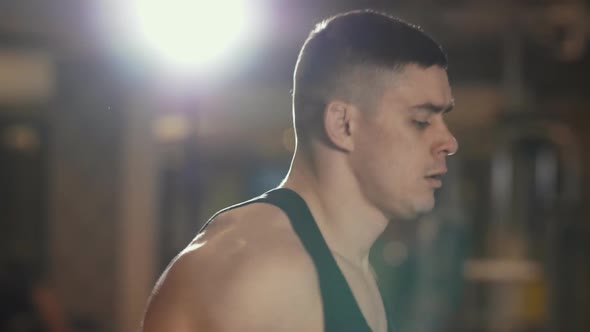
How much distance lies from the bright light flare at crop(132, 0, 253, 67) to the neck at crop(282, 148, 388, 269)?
233 centimetres

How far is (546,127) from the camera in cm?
662

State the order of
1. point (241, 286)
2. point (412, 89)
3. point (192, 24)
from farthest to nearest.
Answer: point (192, 24) < point (412, 89) < point (241, 286)

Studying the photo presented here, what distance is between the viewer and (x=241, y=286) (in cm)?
146

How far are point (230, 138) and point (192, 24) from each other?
604 cm

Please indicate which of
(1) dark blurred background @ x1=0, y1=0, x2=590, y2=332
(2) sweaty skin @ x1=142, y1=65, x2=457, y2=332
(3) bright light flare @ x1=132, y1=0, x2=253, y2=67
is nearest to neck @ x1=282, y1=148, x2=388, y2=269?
(2) sweaty skin @ x1=142, y1=65, x2=457, y2=332

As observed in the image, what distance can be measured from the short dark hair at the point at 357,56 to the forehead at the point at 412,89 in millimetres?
14

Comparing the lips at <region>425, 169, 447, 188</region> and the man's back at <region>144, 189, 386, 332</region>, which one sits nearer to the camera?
the man's back at <region>144, 189, 386, 332</region>

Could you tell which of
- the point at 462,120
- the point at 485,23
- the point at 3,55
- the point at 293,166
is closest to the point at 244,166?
the point at 462,120

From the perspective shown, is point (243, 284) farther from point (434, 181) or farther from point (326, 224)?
point (434, 181)

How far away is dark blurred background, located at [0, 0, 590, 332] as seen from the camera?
667 cm

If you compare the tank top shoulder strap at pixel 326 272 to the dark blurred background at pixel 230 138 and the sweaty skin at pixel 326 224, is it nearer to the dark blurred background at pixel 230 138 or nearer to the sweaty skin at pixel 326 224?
the sweaty skin at pixel 326 224

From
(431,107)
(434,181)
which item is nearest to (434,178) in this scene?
(434,181)

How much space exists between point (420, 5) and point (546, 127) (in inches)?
50.7

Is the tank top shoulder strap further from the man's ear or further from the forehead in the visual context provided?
the forehead
